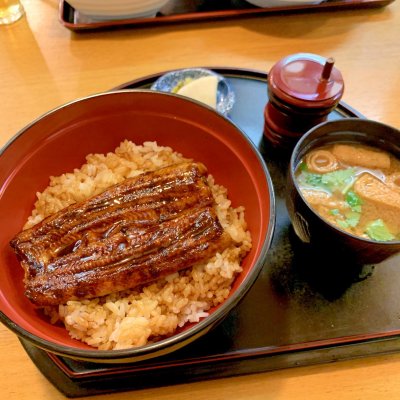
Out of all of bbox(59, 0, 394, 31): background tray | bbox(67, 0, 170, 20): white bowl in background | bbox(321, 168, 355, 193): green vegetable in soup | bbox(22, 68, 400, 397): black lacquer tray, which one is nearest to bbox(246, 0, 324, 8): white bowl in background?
bbox(59, 0, 394, 31): background tray

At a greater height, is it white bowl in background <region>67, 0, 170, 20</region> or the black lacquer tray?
white bowl in background <region>67, 0, 170, 20</region>

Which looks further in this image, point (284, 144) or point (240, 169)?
point (284, 144)

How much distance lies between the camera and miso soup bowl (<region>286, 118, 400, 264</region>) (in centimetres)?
111

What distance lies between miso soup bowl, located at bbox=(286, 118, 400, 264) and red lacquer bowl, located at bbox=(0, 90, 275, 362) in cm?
11

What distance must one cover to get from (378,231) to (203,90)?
3.18 ft

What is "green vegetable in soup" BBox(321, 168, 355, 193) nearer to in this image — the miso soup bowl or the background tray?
the miso soup bowl

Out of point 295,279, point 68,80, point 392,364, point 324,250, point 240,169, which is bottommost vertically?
point 392,364

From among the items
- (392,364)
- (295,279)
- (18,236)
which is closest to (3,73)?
(18,236)

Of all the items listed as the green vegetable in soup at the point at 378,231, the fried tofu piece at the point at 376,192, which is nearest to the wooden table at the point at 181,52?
the fried tofu piece at the point at 376,192

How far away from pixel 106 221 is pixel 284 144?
0.83 metres

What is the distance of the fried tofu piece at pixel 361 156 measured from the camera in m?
1.39

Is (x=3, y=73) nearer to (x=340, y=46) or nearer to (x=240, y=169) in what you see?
(x=240, y=169)

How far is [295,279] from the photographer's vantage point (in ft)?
4.40

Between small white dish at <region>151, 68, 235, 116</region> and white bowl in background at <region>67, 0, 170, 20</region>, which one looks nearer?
small white dish at <region>151, 68, 235, 116</region>
